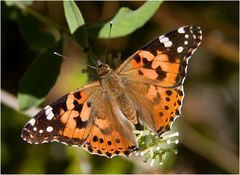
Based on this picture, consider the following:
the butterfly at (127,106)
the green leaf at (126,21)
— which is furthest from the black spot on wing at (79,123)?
the green leaf at (126,21)

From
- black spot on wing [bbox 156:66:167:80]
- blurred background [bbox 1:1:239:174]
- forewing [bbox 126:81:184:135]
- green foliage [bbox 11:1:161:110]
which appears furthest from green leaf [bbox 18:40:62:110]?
blurred background [bbox 1:1:239:174]

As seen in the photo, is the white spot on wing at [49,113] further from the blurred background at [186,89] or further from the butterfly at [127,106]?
the blurred background at [186,89]

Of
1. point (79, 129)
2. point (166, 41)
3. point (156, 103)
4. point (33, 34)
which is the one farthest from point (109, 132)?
point (33, 34)

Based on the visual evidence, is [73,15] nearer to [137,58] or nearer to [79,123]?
[137,58]

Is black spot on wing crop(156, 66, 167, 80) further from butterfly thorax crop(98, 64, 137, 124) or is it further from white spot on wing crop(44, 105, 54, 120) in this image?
white spot on wing crop(44, 105, 54, 120)

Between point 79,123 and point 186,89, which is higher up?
point 79,123

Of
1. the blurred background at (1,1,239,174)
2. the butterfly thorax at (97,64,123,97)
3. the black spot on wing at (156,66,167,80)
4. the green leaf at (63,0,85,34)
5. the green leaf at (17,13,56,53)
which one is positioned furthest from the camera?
the blurred background at (1,1,239,174)
